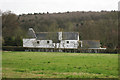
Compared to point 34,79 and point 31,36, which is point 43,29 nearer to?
point 31,36

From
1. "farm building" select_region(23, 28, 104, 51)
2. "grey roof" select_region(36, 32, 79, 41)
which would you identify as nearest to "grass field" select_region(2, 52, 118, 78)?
"farm building" select_region(23, 28, 104, 51)

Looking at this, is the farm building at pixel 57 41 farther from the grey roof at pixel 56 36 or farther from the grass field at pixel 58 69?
the grass field at pixel 58 69

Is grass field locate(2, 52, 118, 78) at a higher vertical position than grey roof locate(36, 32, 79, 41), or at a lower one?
lower

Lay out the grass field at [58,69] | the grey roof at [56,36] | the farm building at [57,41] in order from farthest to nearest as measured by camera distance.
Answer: the grey roof at [56,36], the farm building at [57,41], the grass field at [58,69]

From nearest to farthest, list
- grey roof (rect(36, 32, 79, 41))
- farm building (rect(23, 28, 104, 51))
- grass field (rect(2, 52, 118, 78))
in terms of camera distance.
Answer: grass field (rect(2, 52, 118, 78)) → farm building (rect(23, 28, 104, 51)) → grey roof (rect(36, 32, 79, 41))

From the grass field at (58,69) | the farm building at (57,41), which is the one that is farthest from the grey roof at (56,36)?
the grass field at (58,69)

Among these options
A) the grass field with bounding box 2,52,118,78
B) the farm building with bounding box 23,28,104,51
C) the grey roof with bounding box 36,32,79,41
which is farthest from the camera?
the grey roof with bounding box 36,32,79,41

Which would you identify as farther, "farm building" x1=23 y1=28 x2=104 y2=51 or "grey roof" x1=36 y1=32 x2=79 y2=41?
"grey roof" x1=36 y1=32 x2=79 y2=41

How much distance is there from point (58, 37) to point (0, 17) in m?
20.0

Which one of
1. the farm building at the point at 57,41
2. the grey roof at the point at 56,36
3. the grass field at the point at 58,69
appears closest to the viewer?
the grass field at the point at 58,69

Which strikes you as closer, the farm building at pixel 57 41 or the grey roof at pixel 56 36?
the farm building at pixel 57 41

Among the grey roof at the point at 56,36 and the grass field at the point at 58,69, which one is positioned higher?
the grey roof at the point at 56,36

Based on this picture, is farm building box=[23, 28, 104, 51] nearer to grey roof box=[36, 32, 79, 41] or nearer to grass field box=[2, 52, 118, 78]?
grey roof box=[36, 32, 79, 41]

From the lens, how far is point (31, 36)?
3241 inches
